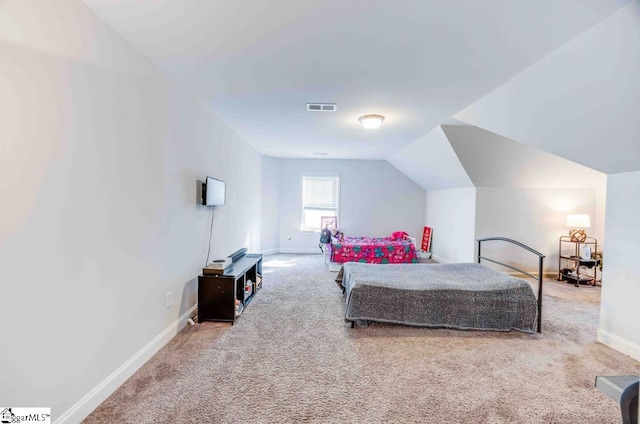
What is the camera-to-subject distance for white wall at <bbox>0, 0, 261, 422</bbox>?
4.62ft

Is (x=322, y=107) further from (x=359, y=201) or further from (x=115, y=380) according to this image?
(x=359, y=201)

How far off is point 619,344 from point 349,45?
354 cm

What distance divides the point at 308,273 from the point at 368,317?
2.47m

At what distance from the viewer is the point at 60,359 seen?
1.65m

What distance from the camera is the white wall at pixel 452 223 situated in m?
5.53

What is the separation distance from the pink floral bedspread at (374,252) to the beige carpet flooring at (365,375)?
2337 millimetres

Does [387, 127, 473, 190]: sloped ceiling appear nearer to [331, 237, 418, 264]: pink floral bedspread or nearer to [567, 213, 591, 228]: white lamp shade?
[331, 237, 418, 264]: pink floral bedspread

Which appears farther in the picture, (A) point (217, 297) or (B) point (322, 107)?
(B) point (322, 107)

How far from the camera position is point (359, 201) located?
763 cm

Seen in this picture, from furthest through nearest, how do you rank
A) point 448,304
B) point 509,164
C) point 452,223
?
point 452,223 → point 509,164 → point 448,304

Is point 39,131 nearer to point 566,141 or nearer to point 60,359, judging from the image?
point 60,359

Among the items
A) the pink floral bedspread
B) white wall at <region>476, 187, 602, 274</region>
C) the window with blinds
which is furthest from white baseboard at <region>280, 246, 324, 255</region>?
white wall at <region>476, 187, 602, 274</region>

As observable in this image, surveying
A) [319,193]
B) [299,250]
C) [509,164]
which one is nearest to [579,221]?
[509,164]

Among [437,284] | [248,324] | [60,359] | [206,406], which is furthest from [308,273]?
[60,359]
